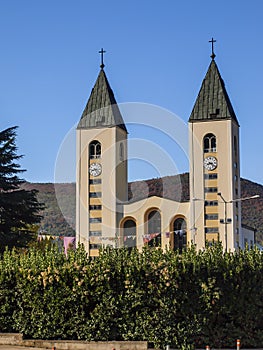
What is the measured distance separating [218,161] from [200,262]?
7472 cm

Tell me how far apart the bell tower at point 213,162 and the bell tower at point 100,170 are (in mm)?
11216

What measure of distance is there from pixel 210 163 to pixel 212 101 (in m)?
8.89

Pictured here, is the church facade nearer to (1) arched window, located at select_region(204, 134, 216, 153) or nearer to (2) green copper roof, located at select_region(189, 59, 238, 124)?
(2) green copper roof, located at select_region(189, 59, 238, 124)

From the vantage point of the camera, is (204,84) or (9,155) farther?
(204,84)

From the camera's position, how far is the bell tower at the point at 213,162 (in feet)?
321

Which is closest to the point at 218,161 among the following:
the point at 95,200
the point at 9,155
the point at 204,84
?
the point at 204,84

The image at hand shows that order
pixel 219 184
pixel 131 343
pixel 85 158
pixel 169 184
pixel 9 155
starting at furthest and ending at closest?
pixel 169 184
pixel 85 158
pixel 219 184
pixel 9 155
pixel 131 343

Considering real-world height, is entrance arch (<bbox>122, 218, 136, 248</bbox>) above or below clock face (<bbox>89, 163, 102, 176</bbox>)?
below

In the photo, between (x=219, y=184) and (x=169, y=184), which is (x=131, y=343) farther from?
(x=169, y=184)

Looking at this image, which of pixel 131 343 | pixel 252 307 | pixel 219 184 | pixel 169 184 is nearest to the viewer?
pixel 131 343

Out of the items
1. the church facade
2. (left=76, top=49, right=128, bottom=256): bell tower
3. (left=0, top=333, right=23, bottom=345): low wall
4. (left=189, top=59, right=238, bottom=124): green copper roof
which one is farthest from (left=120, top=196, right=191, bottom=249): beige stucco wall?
(left=0, top=333, right=23, bottom=345): low wall

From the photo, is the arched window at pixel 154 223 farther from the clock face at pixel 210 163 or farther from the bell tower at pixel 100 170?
the clock face at pixel 210 163

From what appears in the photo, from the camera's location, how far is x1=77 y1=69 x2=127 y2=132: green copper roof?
10731 cm

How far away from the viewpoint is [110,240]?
101 m
